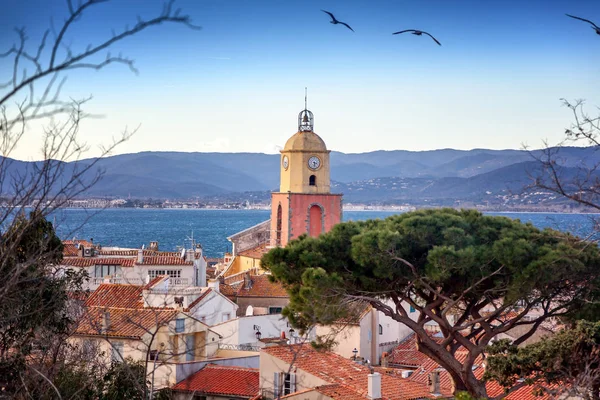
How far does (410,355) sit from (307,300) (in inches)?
401

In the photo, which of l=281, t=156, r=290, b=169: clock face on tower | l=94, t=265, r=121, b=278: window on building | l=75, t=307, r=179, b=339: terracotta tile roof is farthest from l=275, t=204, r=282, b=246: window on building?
l=75, t=307, r=179, b=339: terracotta tile roof

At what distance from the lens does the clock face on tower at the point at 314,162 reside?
47.8m

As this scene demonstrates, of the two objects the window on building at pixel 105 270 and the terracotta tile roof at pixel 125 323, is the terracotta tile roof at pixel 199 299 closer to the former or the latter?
the terracotta tile roof at pixel 125 323

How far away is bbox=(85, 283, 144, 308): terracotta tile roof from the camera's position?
26403mm

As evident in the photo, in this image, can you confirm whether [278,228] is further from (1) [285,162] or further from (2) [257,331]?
(2) [257,331]

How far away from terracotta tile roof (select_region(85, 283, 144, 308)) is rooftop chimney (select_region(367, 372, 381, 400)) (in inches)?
401

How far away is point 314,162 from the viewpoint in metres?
47.9

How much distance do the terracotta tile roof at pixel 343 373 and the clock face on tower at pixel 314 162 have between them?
2807 cm

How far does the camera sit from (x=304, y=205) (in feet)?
158

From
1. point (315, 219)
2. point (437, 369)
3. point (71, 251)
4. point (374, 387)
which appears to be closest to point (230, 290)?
point (71, 251)

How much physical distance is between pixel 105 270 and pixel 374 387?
24714mm

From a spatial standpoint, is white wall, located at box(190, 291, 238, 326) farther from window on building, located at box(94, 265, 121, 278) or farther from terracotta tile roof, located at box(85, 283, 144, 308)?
window on building, located at box(94, 265, 121, 278)

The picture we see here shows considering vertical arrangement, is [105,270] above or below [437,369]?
above

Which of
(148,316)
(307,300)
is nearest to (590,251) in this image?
(307,300)
